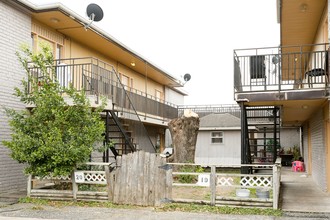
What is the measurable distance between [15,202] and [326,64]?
943cm

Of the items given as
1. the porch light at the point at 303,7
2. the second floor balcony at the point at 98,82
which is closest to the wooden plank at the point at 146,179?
the second floor balcony at the point at 98,82

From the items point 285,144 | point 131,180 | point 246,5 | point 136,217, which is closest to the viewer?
point 136,217

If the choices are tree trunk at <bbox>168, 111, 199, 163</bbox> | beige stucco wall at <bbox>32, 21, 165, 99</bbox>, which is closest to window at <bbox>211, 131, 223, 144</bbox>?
beige stucco wall at <bbox>32, 21, 165, 99</bbox>

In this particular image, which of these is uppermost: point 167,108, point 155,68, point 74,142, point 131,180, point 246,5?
point 246,5

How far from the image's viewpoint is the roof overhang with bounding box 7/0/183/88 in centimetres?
1290

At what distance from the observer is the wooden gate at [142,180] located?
10.1 metres

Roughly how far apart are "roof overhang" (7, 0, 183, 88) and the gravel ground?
21.6 ft

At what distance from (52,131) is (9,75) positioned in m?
3.27

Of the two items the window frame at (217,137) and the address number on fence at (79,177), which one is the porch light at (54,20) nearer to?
the address number on fence at (79,177)

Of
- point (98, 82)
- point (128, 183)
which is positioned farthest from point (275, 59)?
point (98, 82)

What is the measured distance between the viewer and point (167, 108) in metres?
23.7

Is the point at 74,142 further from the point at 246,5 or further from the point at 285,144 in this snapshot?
the point at 285,144

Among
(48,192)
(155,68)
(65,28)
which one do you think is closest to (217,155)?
(155,68)

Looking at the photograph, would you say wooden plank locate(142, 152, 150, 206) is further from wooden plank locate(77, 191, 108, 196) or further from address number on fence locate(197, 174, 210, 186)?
address number on fence locate(197, 174, 210, 186)
